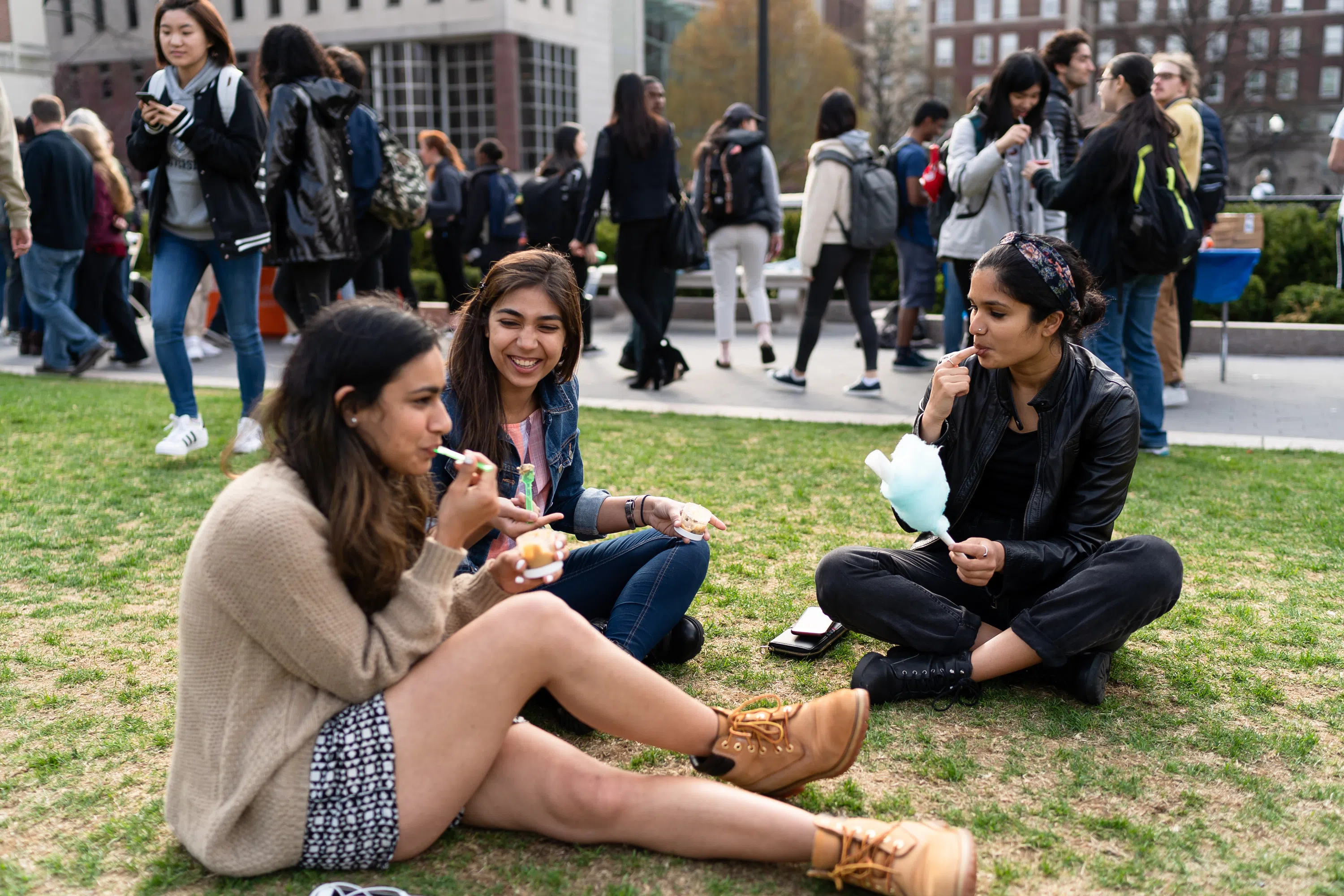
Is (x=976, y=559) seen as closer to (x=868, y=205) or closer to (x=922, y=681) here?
(x=922, y=681)

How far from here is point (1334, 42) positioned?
6694 cm

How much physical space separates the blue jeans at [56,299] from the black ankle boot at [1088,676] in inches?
317


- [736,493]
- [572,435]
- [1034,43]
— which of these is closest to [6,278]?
[736,493]

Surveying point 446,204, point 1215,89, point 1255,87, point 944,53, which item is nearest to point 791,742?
point 446,204

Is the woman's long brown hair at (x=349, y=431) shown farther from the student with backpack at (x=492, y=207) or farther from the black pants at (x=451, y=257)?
the black pants at (x=451, y=257)

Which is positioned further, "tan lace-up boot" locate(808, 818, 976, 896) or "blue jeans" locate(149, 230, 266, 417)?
"blue jeans" locate(149, 230, 266, 417)

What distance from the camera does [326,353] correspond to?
2.22 meters

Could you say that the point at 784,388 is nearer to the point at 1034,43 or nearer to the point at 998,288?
the point at 998,288

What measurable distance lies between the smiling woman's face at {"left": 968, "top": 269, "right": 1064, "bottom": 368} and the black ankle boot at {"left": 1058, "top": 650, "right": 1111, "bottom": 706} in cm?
82

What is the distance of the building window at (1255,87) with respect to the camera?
56.5 metres

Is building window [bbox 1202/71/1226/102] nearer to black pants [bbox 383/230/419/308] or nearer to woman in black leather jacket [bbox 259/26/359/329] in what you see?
black pants [bbox 383/230/419/308]

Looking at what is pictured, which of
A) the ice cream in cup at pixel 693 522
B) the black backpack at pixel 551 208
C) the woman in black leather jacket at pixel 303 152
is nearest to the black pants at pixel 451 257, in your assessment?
the black backpack at pixel 551 208

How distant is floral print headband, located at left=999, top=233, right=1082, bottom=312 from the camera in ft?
10.6

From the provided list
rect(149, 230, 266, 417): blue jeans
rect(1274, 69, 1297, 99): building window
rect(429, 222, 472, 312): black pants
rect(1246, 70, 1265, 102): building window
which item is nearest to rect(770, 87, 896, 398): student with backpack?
rect(149, 230, 266, 417): blue jeans
